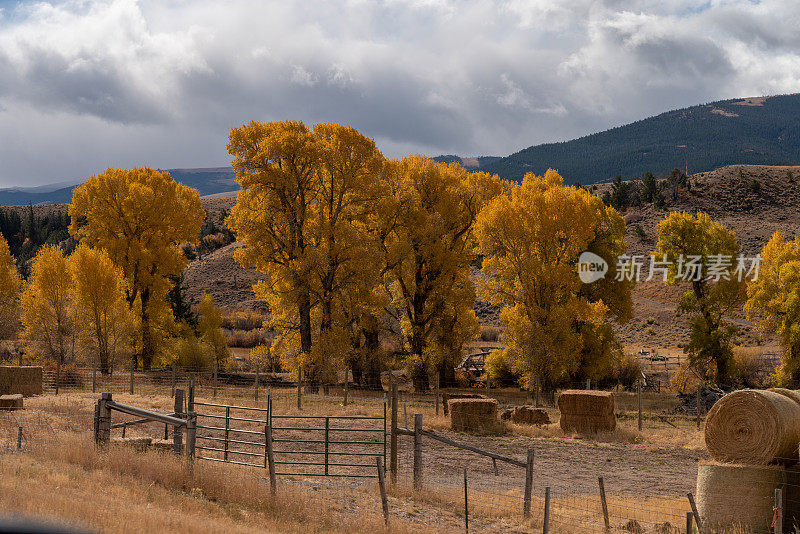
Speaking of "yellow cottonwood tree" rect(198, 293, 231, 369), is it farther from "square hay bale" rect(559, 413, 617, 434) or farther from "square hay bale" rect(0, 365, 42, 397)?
"square hay bale" rect(559, 413, 617, 434)

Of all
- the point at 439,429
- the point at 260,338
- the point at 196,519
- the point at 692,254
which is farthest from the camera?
the point at 260,338

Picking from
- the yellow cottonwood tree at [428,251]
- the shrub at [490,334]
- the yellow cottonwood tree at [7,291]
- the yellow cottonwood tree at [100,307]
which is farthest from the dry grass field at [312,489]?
the shrub at [490,334]

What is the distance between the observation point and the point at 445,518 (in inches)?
540

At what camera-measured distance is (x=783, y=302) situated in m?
42.7

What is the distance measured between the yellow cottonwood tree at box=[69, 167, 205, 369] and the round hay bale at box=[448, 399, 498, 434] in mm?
26063

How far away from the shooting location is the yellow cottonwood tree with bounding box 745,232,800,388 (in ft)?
137

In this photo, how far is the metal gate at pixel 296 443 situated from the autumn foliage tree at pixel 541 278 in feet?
51.8

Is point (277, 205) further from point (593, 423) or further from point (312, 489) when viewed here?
point (312, 489)

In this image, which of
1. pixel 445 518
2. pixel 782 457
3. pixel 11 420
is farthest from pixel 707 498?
pixel 11 420

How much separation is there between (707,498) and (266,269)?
90.6 ft

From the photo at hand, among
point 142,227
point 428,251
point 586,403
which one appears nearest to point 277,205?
point 428,251

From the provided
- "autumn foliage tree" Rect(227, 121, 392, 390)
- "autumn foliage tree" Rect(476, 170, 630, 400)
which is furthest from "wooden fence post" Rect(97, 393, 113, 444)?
"autumn foliage tree" Rect(476, 170, 630, 400)

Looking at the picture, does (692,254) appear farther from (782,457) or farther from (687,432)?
(782,457)

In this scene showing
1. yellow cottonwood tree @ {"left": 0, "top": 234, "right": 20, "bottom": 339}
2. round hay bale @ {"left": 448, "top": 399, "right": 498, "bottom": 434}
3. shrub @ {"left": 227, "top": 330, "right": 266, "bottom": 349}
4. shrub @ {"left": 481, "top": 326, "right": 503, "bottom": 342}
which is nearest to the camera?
round hay bale @ {"left": 448, "top": 399, "right": 498, "bottom": 434}
